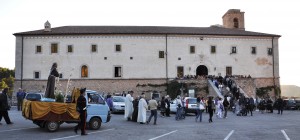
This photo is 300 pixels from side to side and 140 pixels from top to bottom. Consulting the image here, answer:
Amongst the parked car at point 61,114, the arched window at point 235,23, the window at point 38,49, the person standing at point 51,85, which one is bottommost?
the parked car at point 61,114

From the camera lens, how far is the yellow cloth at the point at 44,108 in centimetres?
1382

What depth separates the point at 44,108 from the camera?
45.8 ft

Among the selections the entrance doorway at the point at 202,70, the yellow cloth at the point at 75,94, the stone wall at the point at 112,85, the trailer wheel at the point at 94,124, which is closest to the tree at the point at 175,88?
the stone wall at the point at 112,85

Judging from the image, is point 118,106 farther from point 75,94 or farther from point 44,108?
point 44,108

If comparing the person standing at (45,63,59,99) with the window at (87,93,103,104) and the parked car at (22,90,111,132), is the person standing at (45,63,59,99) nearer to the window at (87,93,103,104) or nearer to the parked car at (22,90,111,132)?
the parked car at (22,90,111,132)

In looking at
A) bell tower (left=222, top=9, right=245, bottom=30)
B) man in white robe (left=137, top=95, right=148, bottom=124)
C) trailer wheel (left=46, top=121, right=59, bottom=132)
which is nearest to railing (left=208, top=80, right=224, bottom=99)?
bell tower (left=222, top=9, right=245, bottom=30)

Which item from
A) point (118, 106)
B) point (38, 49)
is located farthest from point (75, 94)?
point (38, 49)

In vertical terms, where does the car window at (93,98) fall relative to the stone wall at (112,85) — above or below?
below

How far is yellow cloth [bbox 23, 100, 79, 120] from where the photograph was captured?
13.8 meters

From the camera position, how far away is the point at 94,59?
152ft

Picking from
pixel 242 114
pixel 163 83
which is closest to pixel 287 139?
pixel 242 114

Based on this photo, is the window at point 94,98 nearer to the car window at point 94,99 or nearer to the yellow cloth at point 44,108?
the car window at point 94,99

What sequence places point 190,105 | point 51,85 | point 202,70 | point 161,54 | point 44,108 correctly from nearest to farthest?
1. point 44,108
2. point 51,85
3. point 190,105
4. point 161,54
5. point 202,70

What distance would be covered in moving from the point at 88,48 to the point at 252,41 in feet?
72.2
